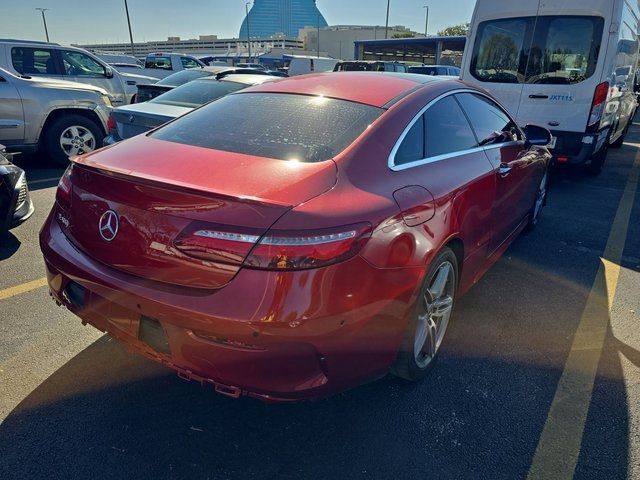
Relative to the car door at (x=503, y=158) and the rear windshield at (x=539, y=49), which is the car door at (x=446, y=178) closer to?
the car door at (x=503, y=158)

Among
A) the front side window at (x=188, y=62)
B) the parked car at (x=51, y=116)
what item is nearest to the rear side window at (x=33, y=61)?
the parked car at (x=51, y=116)

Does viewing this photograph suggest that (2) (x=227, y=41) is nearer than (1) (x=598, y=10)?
No

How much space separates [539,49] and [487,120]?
428 centimetres

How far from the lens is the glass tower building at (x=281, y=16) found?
470 feet

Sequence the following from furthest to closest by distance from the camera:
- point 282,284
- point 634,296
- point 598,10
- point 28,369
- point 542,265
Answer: point 598,10 → point 542,265 → point 634,296 → point 28,369 → point 282,284

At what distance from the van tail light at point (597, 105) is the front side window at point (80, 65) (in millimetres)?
8244

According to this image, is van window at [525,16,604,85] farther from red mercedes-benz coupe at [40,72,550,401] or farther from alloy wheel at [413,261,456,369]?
alloy wheel at [413,261,456,369]

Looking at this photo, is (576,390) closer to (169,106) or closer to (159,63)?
(169,106)

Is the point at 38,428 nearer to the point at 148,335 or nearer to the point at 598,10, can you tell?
the point at 148,335

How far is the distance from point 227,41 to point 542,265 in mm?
116355

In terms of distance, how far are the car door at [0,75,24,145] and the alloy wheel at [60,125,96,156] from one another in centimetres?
57

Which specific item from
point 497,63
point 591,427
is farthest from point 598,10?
point 591,427

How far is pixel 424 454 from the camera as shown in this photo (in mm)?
2125

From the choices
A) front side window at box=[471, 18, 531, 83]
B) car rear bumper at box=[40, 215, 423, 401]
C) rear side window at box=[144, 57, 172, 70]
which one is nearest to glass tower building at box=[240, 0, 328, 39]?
rear side window at box=[144, 57, 172, 70]
